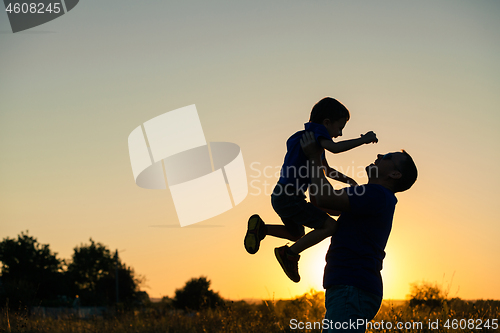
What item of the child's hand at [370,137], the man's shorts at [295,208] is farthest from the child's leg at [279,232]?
the child's hand at [370,137]

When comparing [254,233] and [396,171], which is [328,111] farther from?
[254,233]

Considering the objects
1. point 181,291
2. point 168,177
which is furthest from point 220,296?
point 168,177

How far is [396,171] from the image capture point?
3652 mm

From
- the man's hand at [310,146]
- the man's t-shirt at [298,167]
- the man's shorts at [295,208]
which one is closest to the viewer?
the man's hand at [310,146]

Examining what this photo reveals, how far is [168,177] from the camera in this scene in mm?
13547

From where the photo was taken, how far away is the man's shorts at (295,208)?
162 inches

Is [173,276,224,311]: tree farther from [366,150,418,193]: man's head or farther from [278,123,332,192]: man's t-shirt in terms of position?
[366,150,418,193]: man's head

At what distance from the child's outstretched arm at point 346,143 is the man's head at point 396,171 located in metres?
0.48

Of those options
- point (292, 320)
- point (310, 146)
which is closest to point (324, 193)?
point (310, 146)

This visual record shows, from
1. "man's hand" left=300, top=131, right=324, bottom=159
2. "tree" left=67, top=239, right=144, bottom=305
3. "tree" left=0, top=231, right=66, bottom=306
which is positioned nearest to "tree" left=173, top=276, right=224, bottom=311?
"tree" left=67, top=239, right=144, bottom=305

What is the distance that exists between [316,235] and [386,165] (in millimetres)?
902

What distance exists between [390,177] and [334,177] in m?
1.19

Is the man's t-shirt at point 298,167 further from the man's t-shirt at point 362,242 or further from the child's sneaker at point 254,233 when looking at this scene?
the man's t-shirt at point 362,242

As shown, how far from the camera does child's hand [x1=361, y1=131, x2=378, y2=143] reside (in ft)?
14.0
